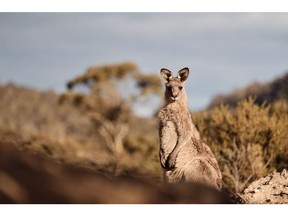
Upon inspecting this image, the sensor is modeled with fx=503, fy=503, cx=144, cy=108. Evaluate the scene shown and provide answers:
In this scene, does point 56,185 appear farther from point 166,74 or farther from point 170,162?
point 166,74

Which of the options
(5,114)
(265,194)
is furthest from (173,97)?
(5,114)

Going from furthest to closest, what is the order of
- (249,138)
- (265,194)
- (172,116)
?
(249,138), (172,116), (265,194)

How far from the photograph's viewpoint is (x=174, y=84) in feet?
23.8

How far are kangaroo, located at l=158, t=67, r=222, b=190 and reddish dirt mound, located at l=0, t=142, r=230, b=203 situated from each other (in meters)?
4.68

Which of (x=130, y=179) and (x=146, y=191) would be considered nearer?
(x=146, y=191)

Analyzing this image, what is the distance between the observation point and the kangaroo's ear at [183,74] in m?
7.38

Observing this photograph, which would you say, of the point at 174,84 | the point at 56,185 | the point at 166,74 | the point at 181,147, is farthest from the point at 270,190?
the point at 56,185

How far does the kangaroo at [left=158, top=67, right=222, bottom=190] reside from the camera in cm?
658

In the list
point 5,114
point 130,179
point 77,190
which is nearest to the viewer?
point 77,190

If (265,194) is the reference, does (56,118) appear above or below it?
above

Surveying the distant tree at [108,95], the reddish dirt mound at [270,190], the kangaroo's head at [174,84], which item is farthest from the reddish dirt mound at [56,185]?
the distant tree at [108,95]

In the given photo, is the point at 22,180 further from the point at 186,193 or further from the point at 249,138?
the point at 249,138

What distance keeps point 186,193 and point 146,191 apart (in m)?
0.20

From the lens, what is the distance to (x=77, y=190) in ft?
5.35
